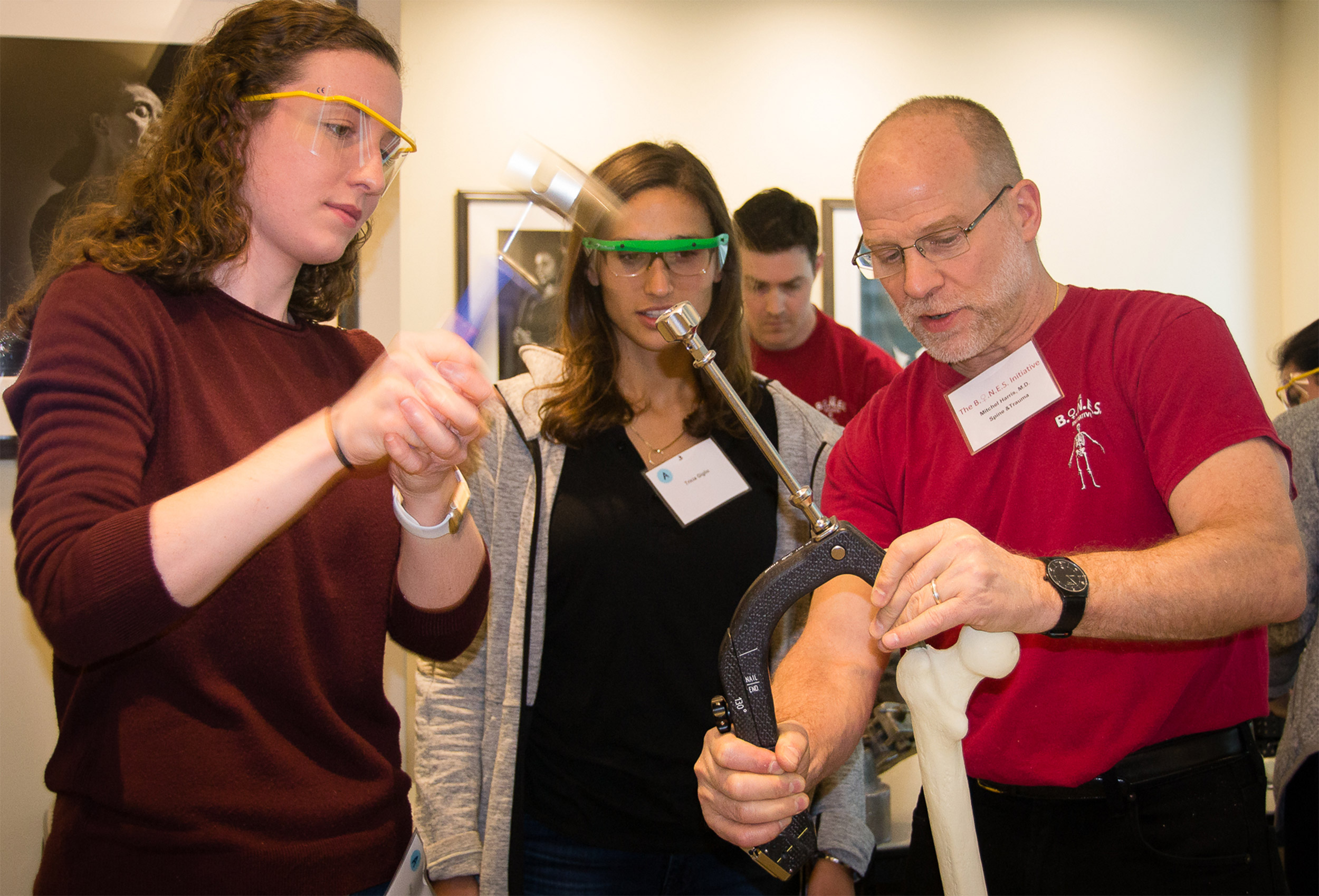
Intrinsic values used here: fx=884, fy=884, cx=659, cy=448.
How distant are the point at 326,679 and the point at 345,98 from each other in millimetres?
802

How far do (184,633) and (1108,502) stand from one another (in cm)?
140

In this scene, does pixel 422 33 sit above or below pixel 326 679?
above

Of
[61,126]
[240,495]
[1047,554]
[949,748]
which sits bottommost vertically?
[949,748]

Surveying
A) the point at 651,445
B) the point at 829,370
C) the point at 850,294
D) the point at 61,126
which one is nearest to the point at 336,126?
the point at 651,445

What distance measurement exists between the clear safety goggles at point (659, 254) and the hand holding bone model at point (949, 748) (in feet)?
3.08

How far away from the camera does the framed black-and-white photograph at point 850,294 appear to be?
12.8 ft

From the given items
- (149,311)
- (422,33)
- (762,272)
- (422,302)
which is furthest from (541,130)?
(149,311)

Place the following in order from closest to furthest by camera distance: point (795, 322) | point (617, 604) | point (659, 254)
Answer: point (617, 604), point (659, 254), point (795, 322)

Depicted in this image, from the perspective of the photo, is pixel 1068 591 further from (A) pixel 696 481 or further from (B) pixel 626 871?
(B) pixel 626 871

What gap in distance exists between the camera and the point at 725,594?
1.73 metres

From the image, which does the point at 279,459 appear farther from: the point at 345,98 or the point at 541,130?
the point at 541,130

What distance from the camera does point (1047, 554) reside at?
59.0 inches

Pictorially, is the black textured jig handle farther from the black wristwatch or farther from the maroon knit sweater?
the maroon knit sweater

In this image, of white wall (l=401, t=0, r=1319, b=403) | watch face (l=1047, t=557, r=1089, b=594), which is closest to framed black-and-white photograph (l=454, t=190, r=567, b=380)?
white wall (l=401, t=0, r=1319, b=403)
